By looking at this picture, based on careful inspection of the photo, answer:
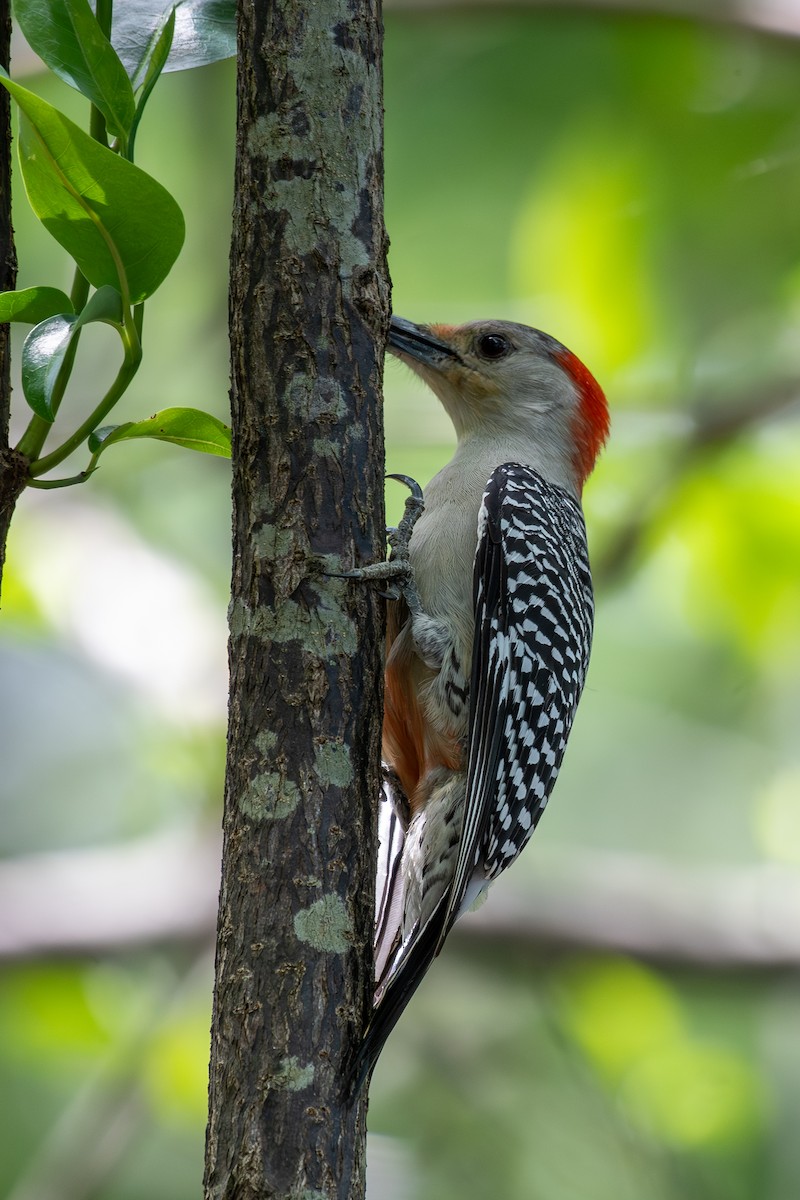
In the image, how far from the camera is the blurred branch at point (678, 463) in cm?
721

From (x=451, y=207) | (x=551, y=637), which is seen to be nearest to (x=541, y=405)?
(x=551, y=637)

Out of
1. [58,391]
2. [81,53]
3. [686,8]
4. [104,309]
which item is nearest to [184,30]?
[81,53]

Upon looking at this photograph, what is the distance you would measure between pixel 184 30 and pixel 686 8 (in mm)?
5107

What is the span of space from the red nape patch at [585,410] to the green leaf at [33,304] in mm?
2513

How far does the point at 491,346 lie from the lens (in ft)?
14.8

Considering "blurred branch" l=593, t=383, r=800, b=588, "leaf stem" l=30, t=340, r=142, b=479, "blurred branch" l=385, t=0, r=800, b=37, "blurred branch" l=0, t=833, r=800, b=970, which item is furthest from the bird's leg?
"blurred branch" l=385, t=0, r=800, b=37

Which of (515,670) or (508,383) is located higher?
(508,383)

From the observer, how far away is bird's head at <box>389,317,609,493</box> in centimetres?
444

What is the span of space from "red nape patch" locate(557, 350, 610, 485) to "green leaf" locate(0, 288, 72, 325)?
8.24ft

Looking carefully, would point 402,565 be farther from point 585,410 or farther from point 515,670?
point 585,410

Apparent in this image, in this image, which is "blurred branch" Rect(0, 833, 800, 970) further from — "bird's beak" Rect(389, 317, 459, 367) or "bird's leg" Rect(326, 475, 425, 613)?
"bird's leg" Rect(326, 475, 425, 613)

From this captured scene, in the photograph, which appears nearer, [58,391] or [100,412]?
[58,391]

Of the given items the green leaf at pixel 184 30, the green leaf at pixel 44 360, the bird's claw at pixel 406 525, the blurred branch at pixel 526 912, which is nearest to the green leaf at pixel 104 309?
the green leaf at pixel 44 360

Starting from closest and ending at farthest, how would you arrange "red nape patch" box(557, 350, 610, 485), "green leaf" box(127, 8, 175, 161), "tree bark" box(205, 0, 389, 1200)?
"tree bark" box(205, 0, 389, 1200)
"green leaf" box(127, 8, 175, 161)
"red nape patch" box(557, 350, 610, 485)
